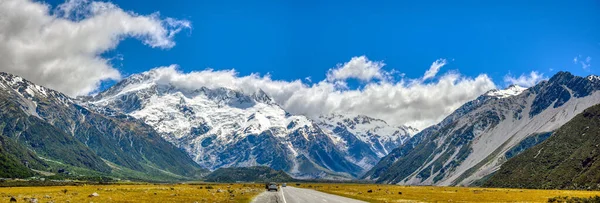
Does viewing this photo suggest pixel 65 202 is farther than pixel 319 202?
No

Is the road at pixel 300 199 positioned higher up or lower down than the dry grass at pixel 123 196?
lower down

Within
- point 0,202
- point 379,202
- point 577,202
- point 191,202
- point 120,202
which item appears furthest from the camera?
point 379,202

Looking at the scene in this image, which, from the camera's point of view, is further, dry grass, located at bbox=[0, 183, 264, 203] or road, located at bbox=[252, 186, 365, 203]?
road, located at bbox=[252, 186, 365, 203]

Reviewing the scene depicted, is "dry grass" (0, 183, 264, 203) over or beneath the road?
over

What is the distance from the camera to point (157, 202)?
216 feet

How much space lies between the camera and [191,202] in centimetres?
6625

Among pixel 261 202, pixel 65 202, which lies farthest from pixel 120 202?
pixel 261 202

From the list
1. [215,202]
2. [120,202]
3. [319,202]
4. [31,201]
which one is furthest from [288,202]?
[31,201]

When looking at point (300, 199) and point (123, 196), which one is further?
point (300, 199)

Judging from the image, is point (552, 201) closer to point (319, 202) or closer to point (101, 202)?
point (319, 202)

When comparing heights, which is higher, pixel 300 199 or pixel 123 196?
pixel 123 196

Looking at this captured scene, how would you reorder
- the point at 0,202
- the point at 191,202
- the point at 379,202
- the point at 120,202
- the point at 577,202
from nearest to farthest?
the point at 0,202 < the point at 120,202 < the point at 191,202 < the point at 577,202 < the point at 379,202

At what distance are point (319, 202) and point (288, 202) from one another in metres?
4.63

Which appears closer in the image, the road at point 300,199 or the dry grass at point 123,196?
the dry grass at point 123,196
